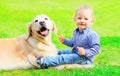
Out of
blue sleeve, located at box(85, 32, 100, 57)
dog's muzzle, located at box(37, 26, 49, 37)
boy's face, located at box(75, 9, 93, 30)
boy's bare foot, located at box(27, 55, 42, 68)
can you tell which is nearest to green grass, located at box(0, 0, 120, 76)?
boy's bare foot, located at box(27, 55, 42, 68)

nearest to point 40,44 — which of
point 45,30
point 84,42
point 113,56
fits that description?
point 45,30

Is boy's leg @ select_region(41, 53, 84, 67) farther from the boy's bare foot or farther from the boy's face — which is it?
the boy's face

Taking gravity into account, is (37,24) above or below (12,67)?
above

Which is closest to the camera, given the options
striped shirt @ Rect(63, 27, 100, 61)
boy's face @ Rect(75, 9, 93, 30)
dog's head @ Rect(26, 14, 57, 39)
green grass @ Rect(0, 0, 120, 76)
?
green grass @ Rect(0, 0, 120, 76)

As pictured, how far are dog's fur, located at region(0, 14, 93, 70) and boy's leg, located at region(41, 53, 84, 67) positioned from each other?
7 cm

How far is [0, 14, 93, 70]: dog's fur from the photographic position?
636cm

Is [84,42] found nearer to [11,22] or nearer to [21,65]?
[21,65]

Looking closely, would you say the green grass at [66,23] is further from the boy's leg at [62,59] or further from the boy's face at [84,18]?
the boy's face at [84,18]

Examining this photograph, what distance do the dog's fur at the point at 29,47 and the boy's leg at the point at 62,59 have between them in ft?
0.24

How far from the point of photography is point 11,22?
11117 mm

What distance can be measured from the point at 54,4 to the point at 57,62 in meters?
7.70

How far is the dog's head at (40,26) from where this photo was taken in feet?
20.6

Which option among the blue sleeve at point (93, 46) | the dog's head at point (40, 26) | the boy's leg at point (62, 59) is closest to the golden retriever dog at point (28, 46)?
the dog's head at point (40, 26)

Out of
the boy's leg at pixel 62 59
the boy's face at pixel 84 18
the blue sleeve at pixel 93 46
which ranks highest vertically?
the boy's face at pixel 84 18
